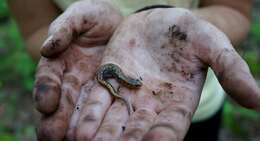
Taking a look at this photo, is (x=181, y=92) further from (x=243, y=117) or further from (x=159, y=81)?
(x=243, y=117)

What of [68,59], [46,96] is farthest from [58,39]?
[46,96]

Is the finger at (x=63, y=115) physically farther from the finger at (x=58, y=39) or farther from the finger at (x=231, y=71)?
the finger at (x=231, y=71)

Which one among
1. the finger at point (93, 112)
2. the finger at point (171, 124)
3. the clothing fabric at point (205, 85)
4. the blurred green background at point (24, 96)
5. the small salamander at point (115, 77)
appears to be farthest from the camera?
the blurred green background at point (24, 96)

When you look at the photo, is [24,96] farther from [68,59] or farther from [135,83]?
[135,83]

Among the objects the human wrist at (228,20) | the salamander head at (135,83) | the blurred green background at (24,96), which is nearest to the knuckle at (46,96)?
the salamander head at (135,83)

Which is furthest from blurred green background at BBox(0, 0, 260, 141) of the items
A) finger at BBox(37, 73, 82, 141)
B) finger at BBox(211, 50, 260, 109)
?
finger at BBox(211, 50, 260, 109)
